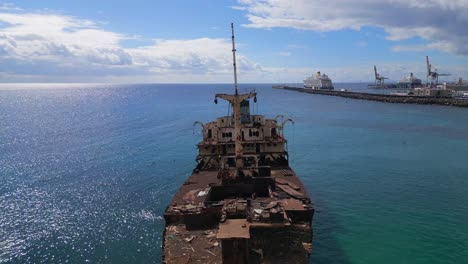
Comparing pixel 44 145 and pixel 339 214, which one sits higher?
pixel 44 145

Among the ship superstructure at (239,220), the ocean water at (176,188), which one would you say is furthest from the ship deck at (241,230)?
the ocean water at (176,188)

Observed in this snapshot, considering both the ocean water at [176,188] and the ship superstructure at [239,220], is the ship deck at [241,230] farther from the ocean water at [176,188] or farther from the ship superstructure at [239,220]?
the ocean water at [176,188]

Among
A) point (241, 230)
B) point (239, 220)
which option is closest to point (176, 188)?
point (239, 220)

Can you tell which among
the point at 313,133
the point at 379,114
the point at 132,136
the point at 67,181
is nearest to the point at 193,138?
the point at 132,136

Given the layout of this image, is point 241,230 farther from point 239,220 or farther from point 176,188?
point 176,188

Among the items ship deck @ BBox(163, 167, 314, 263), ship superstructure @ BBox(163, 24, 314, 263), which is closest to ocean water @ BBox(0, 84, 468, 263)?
ship superstructure @ BBox(163, 24, 314, 263)

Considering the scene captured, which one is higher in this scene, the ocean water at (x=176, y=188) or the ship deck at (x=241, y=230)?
the ship deck at (x=241, y=230)

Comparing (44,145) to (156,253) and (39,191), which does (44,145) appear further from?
(156,253)
